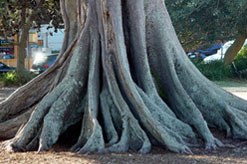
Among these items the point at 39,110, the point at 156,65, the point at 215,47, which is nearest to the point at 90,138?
the point at 39,110

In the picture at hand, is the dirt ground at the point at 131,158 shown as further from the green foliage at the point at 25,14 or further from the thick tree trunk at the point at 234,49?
the thick tree trunk at the point at 234,49

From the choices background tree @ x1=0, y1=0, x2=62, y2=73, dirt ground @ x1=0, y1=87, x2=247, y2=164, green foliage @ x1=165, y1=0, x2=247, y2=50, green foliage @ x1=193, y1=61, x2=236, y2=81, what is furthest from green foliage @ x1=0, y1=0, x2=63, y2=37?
dirt ground @ x1=0, y1=87, x2=247, y2=164

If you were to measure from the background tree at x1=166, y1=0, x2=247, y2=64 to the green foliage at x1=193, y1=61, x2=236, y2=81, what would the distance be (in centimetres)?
133

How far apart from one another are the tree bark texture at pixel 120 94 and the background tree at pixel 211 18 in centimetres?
1488

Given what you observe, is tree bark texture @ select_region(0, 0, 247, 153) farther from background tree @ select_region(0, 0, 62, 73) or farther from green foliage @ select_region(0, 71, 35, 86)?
green foliage @ select_region(0, 71, 35, 86)

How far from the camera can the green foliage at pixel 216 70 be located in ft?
78.8

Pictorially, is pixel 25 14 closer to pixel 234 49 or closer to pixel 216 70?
pixel 216 70

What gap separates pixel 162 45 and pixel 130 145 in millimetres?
2192

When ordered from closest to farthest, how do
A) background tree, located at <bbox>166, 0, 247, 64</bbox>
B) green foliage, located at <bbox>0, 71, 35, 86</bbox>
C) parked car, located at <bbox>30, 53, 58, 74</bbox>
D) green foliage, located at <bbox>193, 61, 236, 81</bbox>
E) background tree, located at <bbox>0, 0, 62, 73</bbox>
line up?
background tree, located at <bbox>0, 0, 62, 73</bbox>, green foliage, located at <bbox>0, 71, 35, 86</bbox>, background tree, located at <bbox>166, 0, 247, 64</bbox>, green foliage, located at <bbox>193, 61, 236, 81</bbox>, parked car, located at <bbox>30, 53, 58, 74</bbox>

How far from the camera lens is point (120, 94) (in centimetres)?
717

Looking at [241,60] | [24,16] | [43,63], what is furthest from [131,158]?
[241,60]

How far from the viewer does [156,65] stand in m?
8.35

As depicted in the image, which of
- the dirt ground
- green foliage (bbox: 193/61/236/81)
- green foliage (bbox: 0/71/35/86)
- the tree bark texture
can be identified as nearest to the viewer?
the dirt ground

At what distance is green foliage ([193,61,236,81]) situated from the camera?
24.0 meters
